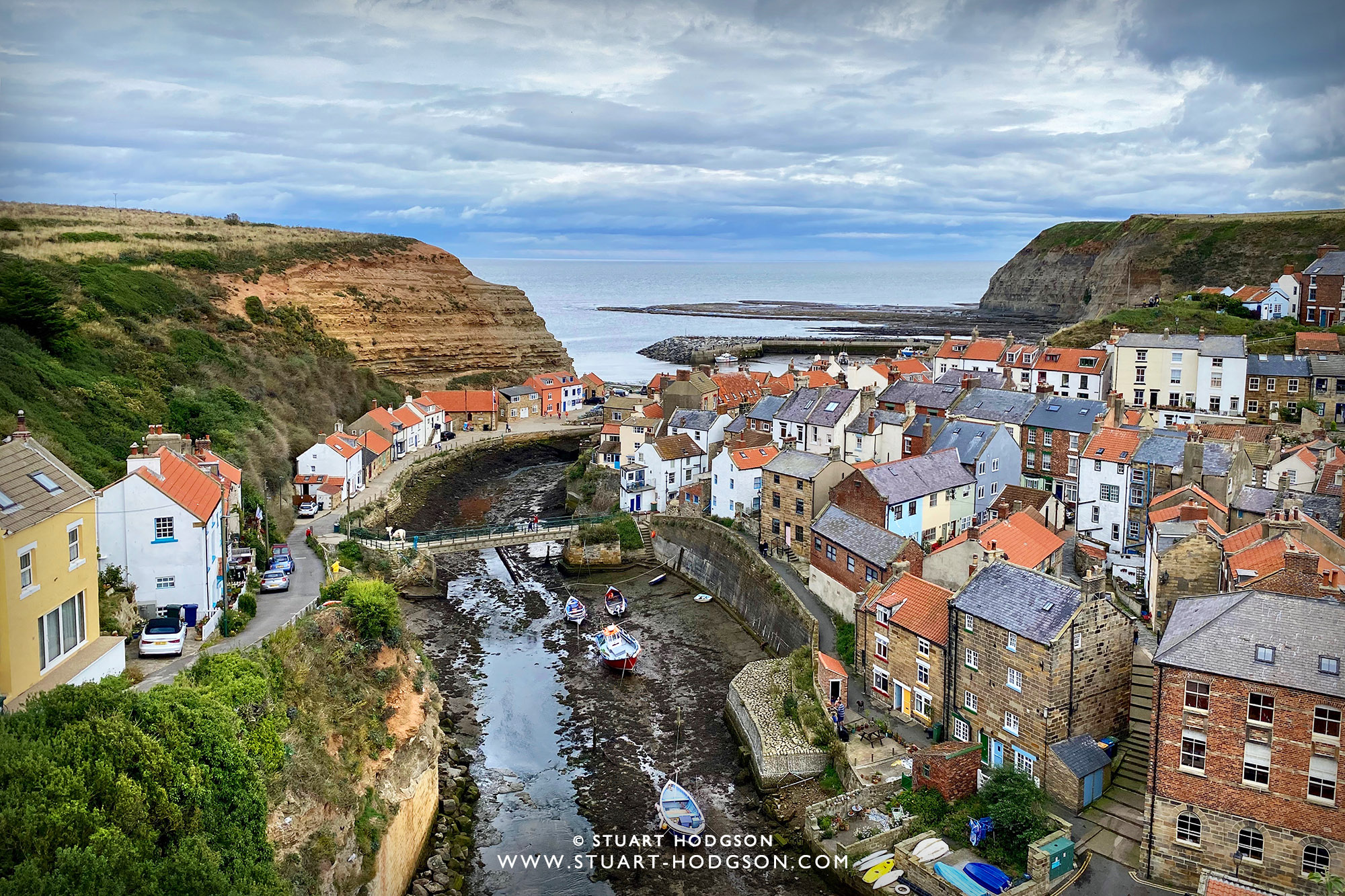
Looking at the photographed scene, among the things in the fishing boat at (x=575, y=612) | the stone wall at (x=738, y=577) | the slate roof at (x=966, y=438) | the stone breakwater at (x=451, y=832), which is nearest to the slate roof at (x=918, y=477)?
the slate roof at (x=966, y=438)

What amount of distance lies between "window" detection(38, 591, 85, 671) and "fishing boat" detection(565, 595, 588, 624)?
23726mm

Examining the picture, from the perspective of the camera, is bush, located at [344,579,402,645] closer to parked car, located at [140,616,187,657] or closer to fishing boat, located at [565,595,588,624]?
parked car, located at [140,616,187,657]

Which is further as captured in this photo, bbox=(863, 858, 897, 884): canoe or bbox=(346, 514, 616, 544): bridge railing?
bbox=(346, 514, 616, 544): bridge railing

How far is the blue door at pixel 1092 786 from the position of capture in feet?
80.1

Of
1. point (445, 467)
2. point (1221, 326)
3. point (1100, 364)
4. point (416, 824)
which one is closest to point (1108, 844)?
point (416, 824)

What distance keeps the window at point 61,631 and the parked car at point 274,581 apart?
12.0 meters

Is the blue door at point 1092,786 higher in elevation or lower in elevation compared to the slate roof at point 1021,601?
lower

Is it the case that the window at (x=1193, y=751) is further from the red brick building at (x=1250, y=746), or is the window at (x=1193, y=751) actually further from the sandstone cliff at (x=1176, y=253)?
the sandstone cliff at (x=1176, y=253)

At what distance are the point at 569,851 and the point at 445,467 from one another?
47575 millimetres

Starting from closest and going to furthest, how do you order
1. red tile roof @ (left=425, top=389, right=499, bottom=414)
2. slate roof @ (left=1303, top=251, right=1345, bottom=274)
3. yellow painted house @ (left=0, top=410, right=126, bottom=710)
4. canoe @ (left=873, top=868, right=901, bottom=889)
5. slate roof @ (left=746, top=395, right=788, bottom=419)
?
yellow painted house @ (left=0, top=410, right=126, bottom=710)
canoe @ (left=873, top=868, right=901, bottom=889)
slate roof @ (left=746, top=395, right=788, bottom=419)
slate roof @ (left=1303, top=251, right=1345, bottom=274)
red tile roof @ (left=425, top=389, right=499, bottom=414)

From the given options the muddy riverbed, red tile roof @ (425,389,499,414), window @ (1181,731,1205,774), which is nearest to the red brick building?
window @ (1181,731,1205,774)

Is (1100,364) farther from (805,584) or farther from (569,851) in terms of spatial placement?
(569,851)

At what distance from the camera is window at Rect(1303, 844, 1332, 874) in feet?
66.9

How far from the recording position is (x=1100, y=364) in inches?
2442
